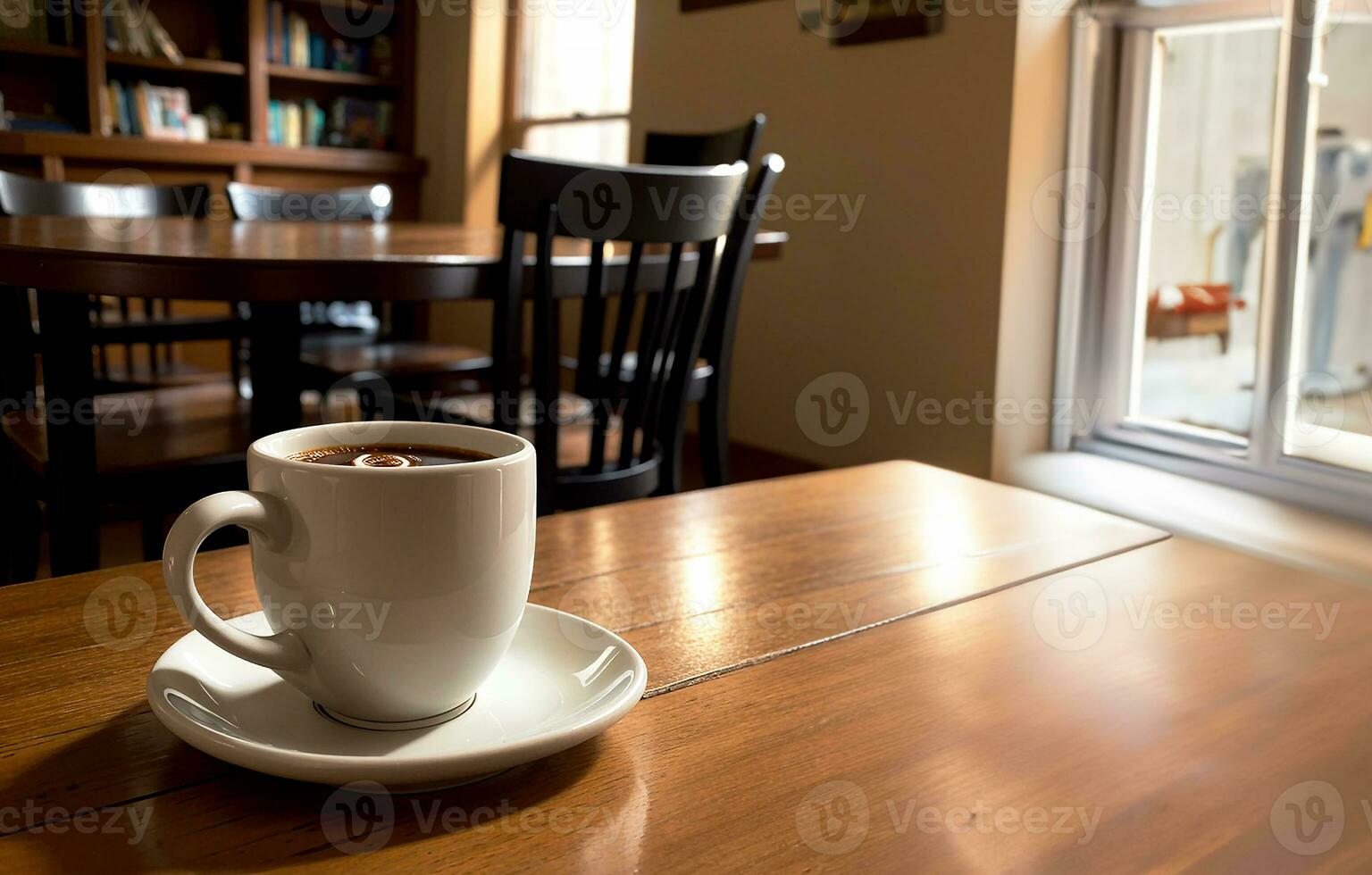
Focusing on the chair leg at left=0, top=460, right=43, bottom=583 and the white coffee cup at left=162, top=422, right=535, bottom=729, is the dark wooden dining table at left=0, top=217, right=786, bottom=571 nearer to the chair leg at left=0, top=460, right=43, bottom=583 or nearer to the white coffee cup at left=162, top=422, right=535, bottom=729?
the chair leg at left=0, top=460, right=43, bottom=583

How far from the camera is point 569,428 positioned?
193 cm

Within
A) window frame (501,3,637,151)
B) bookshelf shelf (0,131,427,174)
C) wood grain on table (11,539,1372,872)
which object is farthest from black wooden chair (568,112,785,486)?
bookshelf shelf (0,131,427,174)

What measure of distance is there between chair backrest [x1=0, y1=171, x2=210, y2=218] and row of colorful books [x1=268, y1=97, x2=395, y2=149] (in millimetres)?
2171

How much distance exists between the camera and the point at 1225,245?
7.68ft

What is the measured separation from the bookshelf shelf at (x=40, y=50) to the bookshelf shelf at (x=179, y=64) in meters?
→ 0.11


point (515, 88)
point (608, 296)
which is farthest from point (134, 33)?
point (608, 296)

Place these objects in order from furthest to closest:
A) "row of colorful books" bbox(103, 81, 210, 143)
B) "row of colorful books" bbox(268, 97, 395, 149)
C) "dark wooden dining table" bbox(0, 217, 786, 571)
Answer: "row of colorful books" bbox(268, 97, 395, 149), "row of colorful books" bbox(103, 81, 210, 143), "dark wooden dining table" bbox(0, 217, 786, 571)

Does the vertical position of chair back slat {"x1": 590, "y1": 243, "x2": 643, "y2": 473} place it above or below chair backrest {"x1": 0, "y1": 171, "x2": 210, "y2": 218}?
below

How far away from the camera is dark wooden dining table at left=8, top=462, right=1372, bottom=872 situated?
1.10 feet

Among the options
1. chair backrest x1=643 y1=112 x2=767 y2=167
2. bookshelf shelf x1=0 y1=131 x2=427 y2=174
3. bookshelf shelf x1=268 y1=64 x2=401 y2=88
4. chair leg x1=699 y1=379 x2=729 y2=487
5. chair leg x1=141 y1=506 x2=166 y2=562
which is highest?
bookshelf shelf x1=268 y1=64 x2=401 y2=88

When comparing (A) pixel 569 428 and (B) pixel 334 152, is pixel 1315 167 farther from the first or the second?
(B) pixel 334 152

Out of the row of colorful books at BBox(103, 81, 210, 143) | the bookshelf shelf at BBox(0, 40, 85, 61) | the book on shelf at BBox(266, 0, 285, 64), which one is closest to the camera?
the bookshelf shelf at BBox(0, 40, 85, 61)

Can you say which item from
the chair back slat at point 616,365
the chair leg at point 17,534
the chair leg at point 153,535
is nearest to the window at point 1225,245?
the chair back slat at point 616,365

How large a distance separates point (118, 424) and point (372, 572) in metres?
1.68
